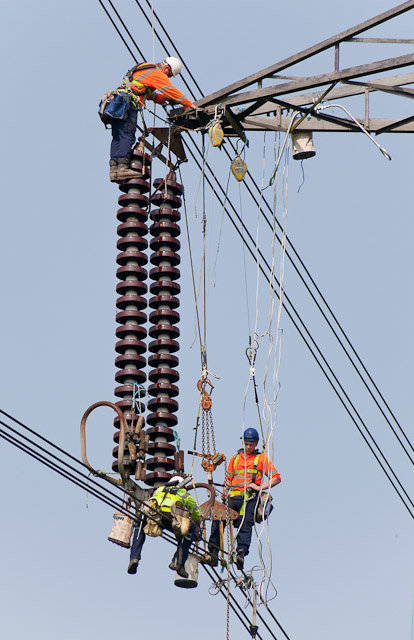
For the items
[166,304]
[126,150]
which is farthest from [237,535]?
[126,150]

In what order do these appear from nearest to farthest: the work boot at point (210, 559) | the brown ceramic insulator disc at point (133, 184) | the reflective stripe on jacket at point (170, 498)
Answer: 1. the reflective stripe on jacket at point (170, 498)
2. the work boot at point (210, 559)
3. the brown ceramic insulator disc at point (133, 184)

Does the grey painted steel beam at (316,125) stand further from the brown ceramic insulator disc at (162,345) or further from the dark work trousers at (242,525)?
the dark work trousers at (242,525)

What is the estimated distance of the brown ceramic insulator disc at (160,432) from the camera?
33688 mm

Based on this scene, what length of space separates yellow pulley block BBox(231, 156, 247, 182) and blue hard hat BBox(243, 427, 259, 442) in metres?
3.78

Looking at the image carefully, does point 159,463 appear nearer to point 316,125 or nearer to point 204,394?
point 204,394

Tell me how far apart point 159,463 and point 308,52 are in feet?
20.2

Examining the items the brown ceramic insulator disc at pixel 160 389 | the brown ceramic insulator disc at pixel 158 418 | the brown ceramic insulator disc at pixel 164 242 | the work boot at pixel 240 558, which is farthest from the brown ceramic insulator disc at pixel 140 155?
the work boot at pixel 240 558

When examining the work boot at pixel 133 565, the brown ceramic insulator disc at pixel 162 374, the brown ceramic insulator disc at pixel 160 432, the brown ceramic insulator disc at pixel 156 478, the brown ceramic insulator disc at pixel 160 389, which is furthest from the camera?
the brown ceramic insulator disc at pixel 162 374

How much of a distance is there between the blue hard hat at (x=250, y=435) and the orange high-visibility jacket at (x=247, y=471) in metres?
0.26

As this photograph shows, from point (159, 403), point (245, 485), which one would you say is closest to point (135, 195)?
point (159, 403)

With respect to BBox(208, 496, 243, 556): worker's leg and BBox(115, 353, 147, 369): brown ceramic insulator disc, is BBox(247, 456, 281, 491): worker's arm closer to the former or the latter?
BBox(208, 496, 243, 556): worker's leg

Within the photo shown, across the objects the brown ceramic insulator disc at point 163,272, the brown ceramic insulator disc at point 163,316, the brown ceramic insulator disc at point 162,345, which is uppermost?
the brown ceramic insulator disc at point 163,272

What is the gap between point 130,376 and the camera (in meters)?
33.9

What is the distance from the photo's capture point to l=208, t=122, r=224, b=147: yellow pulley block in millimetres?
34781
